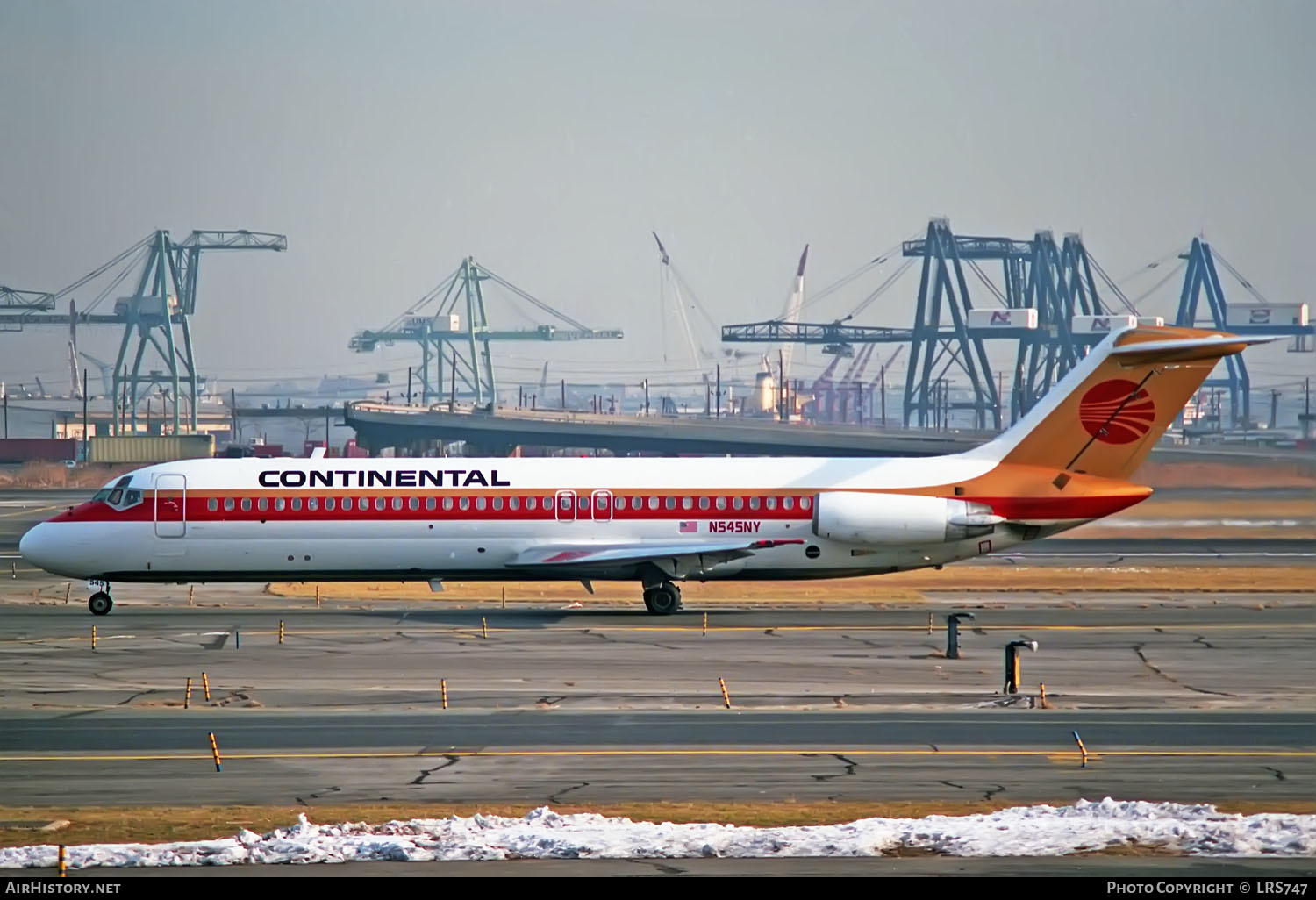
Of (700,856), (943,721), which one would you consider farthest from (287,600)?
(700,856)

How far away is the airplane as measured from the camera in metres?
38.9

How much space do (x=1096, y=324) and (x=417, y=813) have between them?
188 meters

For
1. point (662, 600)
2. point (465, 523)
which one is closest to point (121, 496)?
point (465, 523)

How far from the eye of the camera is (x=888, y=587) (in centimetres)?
4625

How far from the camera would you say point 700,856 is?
16219 millimetres

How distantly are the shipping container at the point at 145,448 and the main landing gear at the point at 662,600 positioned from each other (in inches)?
3887

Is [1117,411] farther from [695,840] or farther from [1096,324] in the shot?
[1096,324]

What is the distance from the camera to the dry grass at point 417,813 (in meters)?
17.5

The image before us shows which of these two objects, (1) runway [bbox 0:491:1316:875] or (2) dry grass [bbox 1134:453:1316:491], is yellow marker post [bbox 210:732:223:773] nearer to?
(1) runway [bbox 0:491:1316:875]

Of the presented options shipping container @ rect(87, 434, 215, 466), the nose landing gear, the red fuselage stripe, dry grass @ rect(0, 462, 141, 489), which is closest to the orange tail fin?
the red fuselage stripe

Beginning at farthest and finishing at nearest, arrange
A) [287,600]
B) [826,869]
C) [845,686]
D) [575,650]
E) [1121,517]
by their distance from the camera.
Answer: [1121,517], [287,600], [575,650], [845,686], [826,869]

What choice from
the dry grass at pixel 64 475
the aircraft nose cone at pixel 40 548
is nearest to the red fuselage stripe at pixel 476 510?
the aircraft nose cone at pixel 40 548
